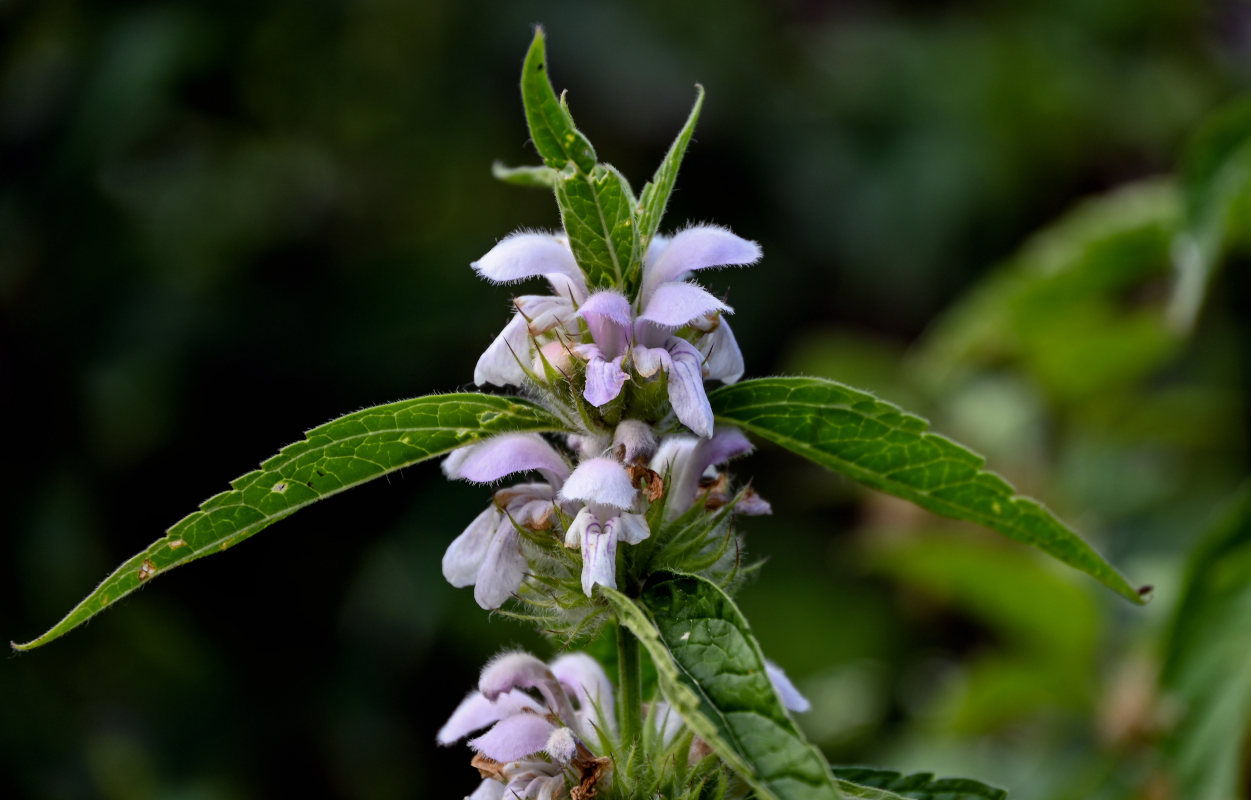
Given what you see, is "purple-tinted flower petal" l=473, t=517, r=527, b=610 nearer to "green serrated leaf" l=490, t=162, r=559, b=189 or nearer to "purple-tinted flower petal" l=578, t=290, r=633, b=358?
"purple-tinted flower petal" l=578, t=290, r=633, b=358

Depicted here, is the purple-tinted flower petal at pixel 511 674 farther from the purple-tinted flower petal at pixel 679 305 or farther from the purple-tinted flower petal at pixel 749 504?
the purple-tinted flower petal at pixel 679 305

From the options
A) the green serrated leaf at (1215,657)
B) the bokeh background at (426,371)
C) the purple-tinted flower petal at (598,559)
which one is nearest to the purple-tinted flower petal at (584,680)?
the purple-tinted flower petal at (598,559)

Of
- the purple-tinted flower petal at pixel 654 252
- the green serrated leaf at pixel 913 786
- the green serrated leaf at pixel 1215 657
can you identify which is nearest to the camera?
the green serrated leaf at pixel 913 786

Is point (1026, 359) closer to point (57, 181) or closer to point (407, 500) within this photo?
A: point (407, 500)

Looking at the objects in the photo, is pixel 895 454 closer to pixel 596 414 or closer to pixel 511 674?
pixel 596 414

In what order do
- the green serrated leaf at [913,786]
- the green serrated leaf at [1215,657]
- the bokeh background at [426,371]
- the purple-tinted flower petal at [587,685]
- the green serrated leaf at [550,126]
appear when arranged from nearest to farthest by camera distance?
the green serrated leaf at [550,126] → the green serrated leaf at [913,786] → the purple-tinted flower petal at [587,685] → the green serrated leaf at [1215,657] → the bokeh background at [426,371]

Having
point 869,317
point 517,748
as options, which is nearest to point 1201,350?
point 869,317
